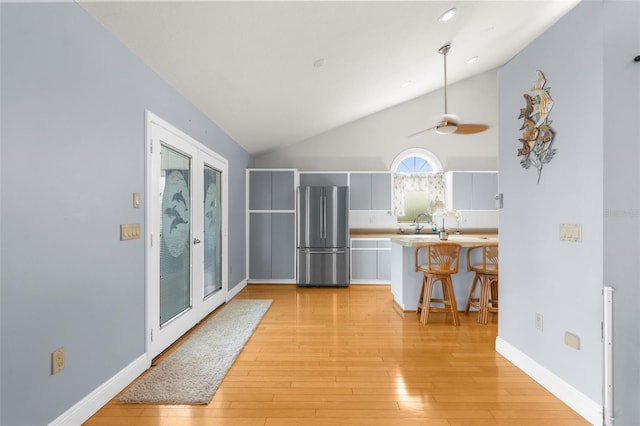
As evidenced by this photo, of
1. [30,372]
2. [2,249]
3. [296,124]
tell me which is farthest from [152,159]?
[296,124]

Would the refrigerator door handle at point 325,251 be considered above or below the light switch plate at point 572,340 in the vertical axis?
above

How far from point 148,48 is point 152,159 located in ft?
2.72

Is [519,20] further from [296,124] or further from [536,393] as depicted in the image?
[536,393]

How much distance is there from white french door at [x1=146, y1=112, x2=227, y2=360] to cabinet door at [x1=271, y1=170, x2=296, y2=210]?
1513 millimetres

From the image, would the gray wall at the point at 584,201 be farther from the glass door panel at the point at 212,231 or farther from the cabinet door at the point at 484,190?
the cabinet door at the point at 484,190

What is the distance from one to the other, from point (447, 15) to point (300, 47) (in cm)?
165

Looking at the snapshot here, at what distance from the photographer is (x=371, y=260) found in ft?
19.1

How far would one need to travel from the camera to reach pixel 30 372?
1.55 meters

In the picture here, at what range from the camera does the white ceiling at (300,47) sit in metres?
2.36

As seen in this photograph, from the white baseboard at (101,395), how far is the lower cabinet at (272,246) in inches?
129

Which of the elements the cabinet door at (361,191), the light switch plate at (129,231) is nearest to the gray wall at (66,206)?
the light switch plate at (129,231)

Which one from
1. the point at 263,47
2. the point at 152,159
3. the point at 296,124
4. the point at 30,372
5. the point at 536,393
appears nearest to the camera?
the point at 30,372

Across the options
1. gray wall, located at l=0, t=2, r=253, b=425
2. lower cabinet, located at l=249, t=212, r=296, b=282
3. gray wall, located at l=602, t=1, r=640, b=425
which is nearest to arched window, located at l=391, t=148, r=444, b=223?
lower cabinet, located at l=249, t=212, r=296, b=282

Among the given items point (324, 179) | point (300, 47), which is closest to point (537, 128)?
point (300, 47)
